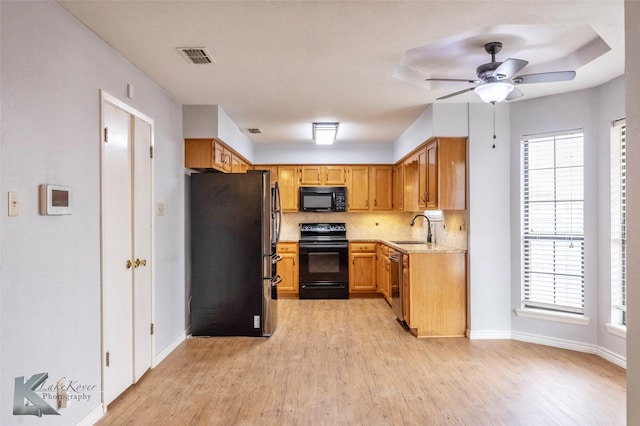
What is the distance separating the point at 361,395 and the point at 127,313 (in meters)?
1.87

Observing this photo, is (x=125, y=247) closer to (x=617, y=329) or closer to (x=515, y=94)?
(x=515, y=94)

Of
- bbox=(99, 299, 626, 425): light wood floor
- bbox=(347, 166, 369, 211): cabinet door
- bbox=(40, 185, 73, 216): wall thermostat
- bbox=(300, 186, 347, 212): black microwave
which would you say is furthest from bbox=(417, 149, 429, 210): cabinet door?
bbox=(40, 185, 73, 216): wall thermostat

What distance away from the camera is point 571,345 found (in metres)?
3.71

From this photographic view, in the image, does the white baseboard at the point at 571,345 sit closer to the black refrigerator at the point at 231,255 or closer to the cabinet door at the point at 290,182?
the black refrigerator at the point at 231,255

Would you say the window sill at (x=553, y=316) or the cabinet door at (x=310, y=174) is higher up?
the cabinet door at (x=310, y=174)

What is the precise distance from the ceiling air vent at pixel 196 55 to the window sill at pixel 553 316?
153 inches

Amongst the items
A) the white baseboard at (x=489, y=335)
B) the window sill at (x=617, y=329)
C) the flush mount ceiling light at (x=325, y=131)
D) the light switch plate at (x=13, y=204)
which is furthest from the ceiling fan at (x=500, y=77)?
the light switch plate at (x=13, y=204)

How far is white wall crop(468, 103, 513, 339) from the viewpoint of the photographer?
4.04 metres

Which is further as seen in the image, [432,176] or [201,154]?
[432,176]

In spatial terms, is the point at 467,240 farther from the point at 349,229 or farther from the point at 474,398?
the point at 349,229

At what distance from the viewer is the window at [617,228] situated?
11.0 ft

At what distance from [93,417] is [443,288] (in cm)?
332

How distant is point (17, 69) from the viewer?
70.6 inches

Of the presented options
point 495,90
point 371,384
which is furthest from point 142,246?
point 495,90
